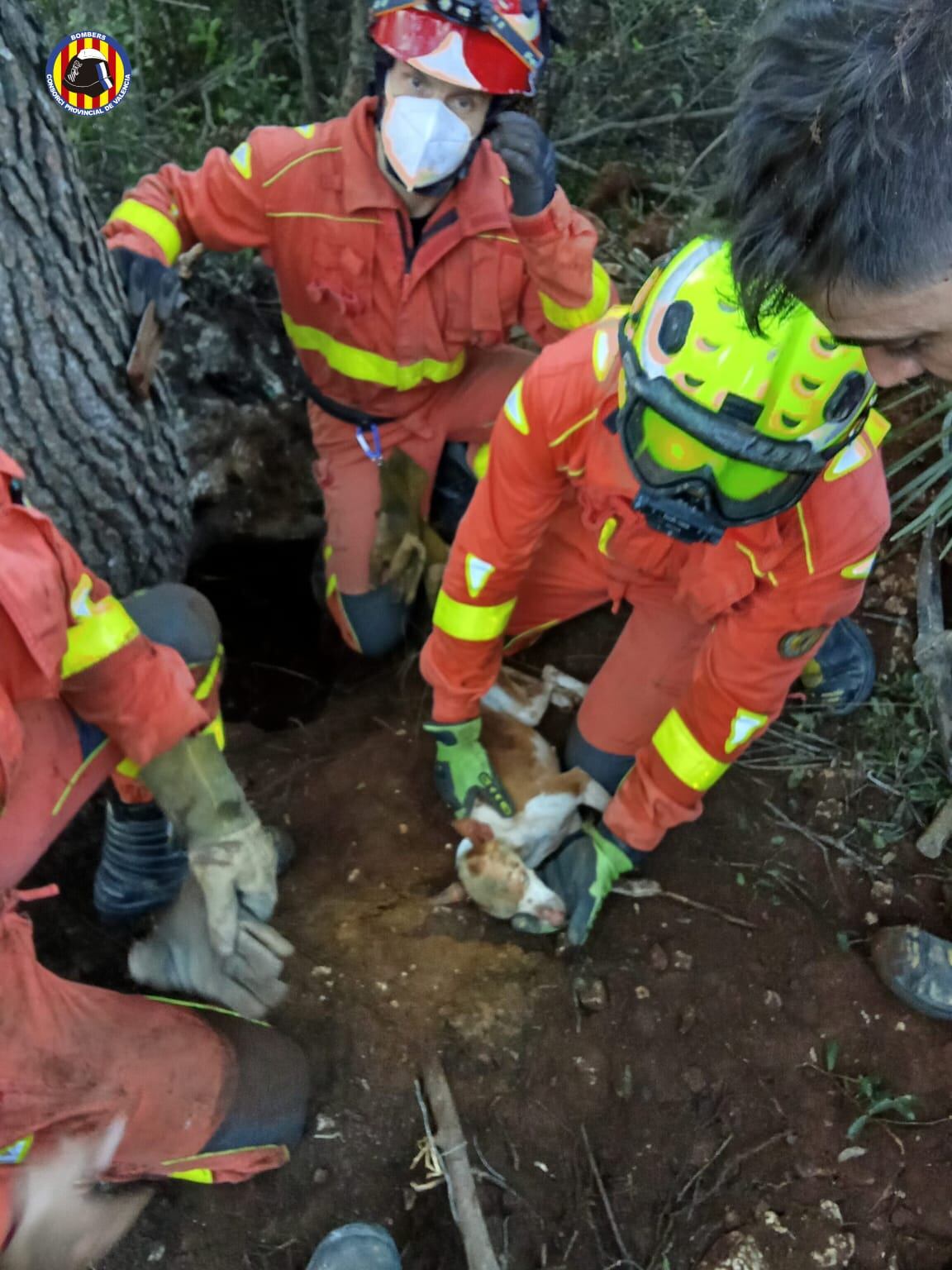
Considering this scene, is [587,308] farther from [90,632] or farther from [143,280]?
[90,632]

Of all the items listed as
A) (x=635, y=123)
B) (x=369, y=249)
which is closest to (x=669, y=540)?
(x=369, y=249)

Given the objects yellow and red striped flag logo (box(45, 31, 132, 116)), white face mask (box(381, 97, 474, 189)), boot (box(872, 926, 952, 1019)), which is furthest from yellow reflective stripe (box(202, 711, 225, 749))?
boot (box(872, 926, 952, 1019))

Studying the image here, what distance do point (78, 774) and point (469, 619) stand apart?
2.75 ft

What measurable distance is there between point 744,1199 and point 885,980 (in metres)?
0.53

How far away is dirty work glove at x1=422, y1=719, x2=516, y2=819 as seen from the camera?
7.33 feet

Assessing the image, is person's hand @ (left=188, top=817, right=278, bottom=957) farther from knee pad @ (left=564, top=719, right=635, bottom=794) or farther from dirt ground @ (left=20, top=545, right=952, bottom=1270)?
knee pad @ (left=564, top=719, right=635, bottom=794)

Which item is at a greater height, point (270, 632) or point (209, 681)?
point (209, 681)

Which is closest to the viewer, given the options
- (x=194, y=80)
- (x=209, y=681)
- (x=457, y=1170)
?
(x=457, y=1170)

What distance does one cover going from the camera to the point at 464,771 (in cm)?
225

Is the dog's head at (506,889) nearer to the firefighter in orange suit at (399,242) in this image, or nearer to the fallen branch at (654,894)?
the fallen branch at (654,894)

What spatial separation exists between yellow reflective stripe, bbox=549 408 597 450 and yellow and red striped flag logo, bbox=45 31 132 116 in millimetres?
1102

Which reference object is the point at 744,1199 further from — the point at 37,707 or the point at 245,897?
the point at 37,707

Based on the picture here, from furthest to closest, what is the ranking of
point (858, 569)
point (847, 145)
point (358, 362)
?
point (358, 362) → point (858, 569) → point (847, 145)

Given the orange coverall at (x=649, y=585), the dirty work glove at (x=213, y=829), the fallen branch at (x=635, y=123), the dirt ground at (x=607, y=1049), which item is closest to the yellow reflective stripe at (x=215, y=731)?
the dirty work glove at (x=213, y=829)
